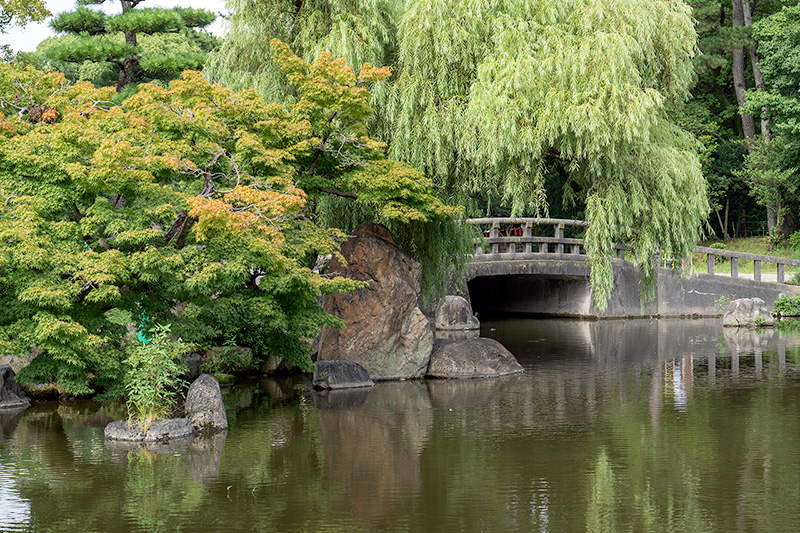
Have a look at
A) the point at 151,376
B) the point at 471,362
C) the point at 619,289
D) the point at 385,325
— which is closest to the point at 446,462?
the point at 151,376

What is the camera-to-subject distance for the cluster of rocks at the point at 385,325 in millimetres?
16266

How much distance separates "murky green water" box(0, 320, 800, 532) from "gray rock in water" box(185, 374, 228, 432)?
335mm

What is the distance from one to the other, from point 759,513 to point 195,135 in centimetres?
933

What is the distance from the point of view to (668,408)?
13.2 meters

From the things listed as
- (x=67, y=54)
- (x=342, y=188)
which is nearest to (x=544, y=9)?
(x=342, y=188)

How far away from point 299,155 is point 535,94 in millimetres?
4238

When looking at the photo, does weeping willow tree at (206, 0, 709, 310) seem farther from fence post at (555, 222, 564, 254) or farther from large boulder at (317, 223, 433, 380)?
fence post at (555, 222, 564, 254)

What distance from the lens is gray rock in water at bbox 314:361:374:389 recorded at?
1544cm

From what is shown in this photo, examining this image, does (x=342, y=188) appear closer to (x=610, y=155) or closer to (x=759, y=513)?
(x=610, y=155)

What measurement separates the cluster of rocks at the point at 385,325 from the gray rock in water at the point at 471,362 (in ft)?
0.06

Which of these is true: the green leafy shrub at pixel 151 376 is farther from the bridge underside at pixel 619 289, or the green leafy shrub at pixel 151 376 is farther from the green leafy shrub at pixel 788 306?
the green leafy shrub at pixel 788 306

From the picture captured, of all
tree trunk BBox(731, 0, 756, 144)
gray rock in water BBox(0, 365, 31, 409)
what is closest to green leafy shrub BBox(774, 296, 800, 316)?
tree trunk BBox(731, 0, 756, 144)

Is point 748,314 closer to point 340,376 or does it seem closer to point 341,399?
point 340,376

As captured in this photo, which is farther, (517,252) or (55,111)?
(517,252)
